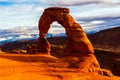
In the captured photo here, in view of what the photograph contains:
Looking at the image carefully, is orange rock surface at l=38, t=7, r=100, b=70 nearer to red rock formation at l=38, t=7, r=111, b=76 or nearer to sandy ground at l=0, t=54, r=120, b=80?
red rock formation at l=38, t=7, r=111, b=76

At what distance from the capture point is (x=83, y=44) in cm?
5369

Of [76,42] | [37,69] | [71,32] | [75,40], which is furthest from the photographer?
[71,32]

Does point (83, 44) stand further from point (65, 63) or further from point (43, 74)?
point (43, 74)

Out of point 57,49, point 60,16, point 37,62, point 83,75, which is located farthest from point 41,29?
point 57,49

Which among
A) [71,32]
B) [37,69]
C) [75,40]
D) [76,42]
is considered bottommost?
[37,69]

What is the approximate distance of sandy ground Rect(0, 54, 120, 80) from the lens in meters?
44.5

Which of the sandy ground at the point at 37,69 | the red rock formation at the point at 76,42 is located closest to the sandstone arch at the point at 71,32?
the red rock formation at the point at 76,42

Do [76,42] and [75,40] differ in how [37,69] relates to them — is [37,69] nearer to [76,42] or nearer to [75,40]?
[76,42]

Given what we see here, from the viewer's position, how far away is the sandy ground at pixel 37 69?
44.5 metres

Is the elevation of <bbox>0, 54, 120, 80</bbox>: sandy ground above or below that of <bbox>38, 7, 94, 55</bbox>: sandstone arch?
below

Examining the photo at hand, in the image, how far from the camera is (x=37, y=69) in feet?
157

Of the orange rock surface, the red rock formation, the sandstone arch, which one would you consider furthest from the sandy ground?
the sandstone arch

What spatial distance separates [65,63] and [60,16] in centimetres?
783

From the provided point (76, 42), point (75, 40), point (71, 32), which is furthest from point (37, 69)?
point (71, 32)
